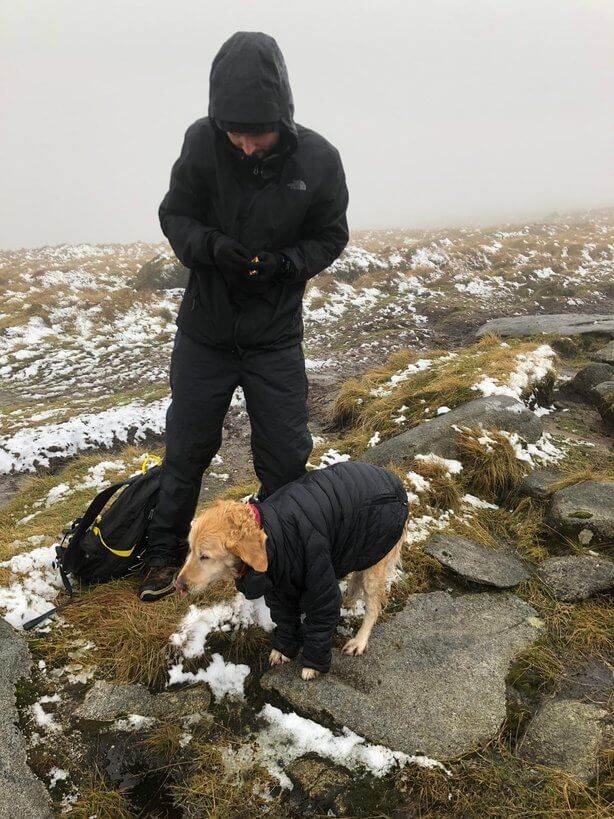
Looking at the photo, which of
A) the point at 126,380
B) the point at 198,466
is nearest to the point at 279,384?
the point at 198,466

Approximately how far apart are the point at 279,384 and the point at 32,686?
9.00 ft

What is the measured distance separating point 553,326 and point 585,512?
28.1ft

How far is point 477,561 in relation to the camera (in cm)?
448

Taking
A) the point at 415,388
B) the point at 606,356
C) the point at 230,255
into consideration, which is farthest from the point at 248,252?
the point at 606,356

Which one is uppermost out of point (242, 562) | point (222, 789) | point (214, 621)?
point (242, 562)

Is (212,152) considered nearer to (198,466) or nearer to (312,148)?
(312,148)

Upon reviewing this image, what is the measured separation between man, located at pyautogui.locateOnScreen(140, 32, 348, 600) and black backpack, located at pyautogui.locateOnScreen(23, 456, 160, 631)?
→ 0.43 meters

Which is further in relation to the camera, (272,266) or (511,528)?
(511,528)

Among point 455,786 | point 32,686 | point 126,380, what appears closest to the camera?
point 455,786

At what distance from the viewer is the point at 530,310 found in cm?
1630

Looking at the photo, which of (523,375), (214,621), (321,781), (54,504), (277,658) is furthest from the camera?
(523,375)

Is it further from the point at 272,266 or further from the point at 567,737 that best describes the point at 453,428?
the point at 272,266

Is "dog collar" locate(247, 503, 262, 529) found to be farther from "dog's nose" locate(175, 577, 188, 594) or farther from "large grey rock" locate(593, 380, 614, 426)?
"large grey rock" locate(593, 380, 614, 426)

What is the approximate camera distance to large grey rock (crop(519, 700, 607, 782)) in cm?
276
